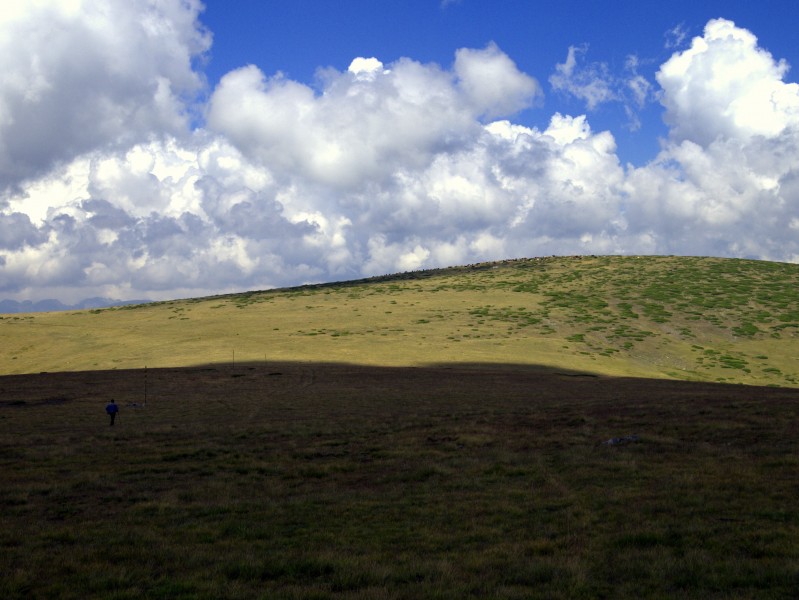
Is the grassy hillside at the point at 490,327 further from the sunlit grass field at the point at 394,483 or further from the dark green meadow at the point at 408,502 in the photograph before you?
the dark green meadow at the point at 408,502

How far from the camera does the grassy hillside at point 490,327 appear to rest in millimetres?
65875

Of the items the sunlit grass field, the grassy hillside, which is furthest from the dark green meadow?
the grassy hillside

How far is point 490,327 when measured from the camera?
272ft

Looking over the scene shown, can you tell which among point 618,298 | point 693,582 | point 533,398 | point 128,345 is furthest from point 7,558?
point 618,298

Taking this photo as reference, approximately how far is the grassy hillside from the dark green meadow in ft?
108

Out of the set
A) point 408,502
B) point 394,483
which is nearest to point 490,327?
point 394,483

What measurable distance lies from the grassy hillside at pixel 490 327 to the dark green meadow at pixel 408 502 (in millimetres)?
32848

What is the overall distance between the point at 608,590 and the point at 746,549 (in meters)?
3.13

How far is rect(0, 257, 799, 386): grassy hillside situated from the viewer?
216 ft

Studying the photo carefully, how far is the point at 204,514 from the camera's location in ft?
50.8

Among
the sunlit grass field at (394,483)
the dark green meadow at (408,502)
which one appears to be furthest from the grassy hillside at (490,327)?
the dark green meadow at (408,502)

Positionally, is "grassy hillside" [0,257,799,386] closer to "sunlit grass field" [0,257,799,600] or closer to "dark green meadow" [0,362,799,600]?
"sunlit grass field" [0,257,799,600]

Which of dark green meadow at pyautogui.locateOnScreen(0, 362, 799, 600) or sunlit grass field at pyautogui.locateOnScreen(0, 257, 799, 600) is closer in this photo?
dark green meadow at pyautogui.locateOnScreen(0, 362, 799, 600)

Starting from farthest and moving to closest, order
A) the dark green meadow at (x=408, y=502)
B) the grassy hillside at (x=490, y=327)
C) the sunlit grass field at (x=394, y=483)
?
the grassy hillside at (x=490, y=327) < the sunlit grass field at (x=394, y=483) < the dark green meadow at (x=408, y=502)
